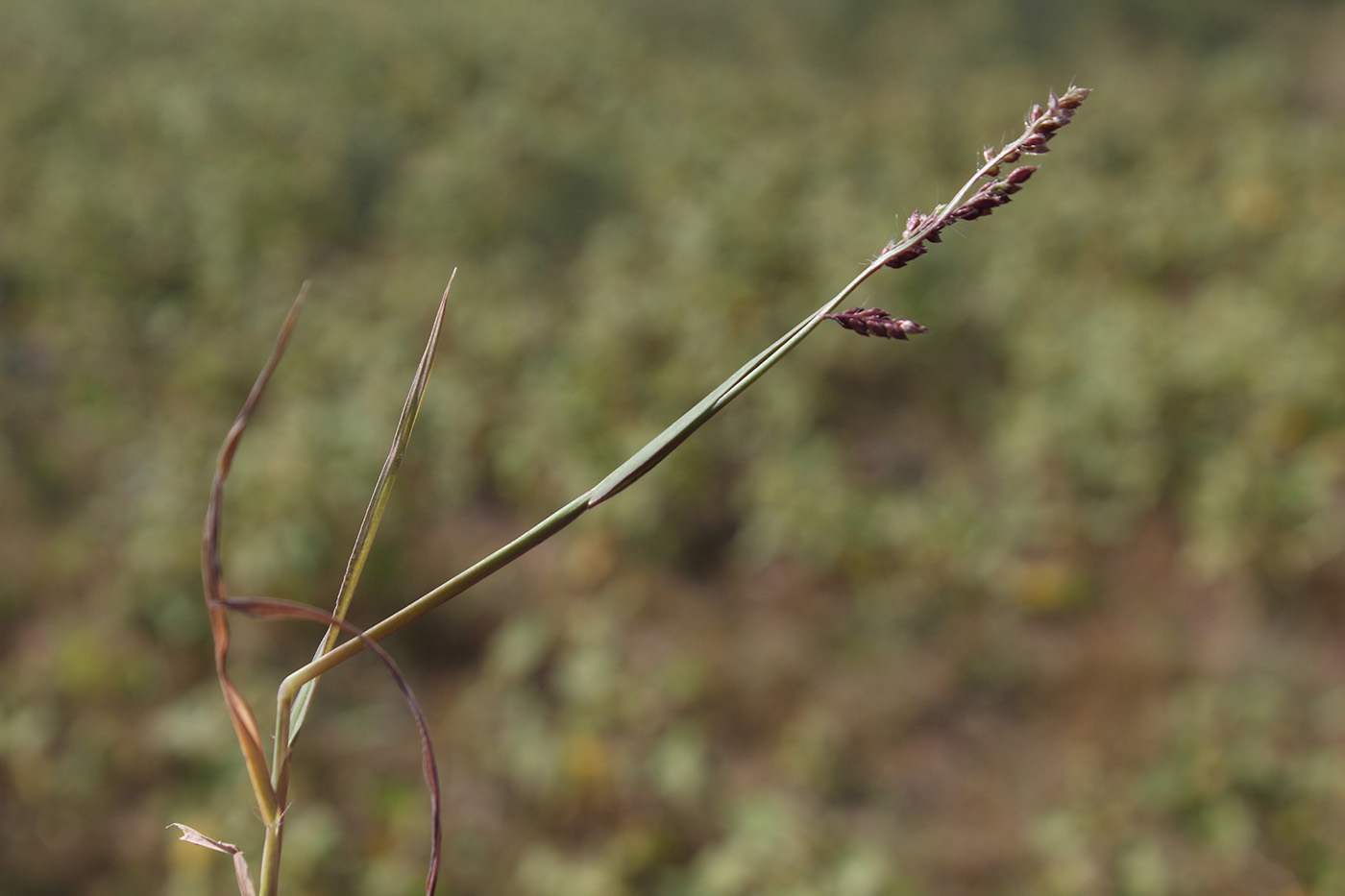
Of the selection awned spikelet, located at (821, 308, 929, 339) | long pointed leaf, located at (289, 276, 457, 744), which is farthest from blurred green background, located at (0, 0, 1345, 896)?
awned spikelet, located at (821, 308, 929, 339)

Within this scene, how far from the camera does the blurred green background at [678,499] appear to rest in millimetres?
2742

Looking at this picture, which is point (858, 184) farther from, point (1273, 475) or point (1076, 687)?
point (1076, 687)

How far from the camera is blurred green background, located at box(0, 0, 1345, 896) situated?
274 centimetres

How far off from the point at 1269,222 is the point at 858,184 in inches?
78.6

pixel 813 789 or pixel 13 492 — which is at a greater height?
pixel 13 492

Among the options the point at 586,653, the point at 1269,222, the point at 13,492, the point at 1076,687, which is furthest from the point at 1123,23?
the point at 13,492

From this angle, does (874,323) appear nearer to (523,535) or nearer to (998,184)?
(998,184)

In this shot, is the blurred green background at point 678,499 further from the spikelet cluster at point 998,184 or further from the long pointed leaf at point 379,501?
the spikelet cluster at point 998,184

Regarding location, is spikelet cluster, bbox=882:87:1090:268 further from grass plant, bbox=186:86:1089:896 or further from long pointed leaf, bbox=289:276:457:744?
long pointed leaf, bbox=289:276:457:744

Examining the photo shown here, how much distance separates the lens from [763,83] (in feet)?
23.7

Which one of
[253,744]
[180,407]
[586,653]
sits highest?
[253,744]

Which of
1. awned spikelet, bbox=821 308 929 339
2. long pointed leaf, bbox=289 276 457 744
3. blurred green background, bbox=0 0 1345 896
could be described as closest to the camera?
awned spikelet, bbox=821 308 929 339

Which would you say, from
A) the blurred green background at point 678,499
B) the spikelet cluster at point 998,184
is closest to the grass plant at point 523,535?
the spikelet cluster at point 998,184

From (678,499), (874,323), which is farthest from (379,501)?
(678,499)
